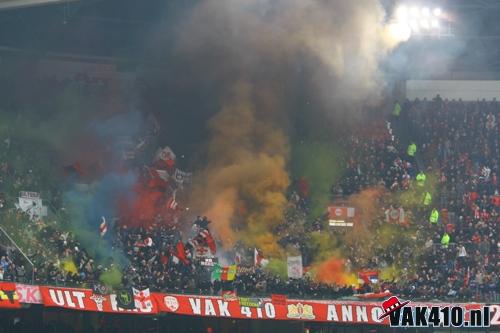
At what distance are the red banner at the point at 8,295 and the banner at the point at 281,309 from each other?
3.88 meters

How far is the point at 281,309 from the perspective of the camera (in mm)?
28125

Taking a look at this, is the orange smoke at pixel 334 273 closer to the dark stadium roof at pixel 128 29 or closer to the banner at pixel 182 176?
the banner at pixel 182 176

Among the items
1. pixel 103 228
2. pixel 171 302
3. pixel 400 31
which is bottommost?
pixel 171 302

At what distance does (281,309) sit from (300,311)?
523 millimetres

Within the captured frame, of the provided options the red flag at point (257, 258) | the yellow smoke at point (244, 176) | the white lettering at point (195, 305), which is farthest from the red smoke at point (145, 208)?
the white lettering at point (195, 305)

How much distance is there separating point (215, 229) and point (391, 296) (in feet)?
21.9

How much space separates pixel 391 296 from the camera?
93.7ft

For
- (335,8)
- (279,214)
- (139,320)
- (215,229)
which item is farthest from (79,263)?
(335,8)

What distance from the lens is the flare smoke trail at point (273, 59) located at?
36.1 m

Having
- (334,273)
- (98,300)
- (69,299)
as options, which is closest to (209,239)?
(334,273)

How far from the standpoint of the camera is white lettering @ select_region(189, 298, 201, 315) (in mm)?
28328

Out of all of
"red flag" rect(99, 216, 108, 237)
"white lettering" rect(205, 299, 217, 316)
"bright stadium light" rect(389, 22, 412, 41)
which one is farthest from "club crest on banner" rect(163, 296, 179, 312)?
"bright stadium light" rect(389, 22, 412, 41)

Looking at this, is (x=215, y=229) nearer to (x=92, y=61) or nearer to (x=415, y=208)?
(x=415, y=208)

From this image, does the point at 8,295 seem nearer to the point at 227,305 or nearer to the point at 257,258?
the point at 227,305
